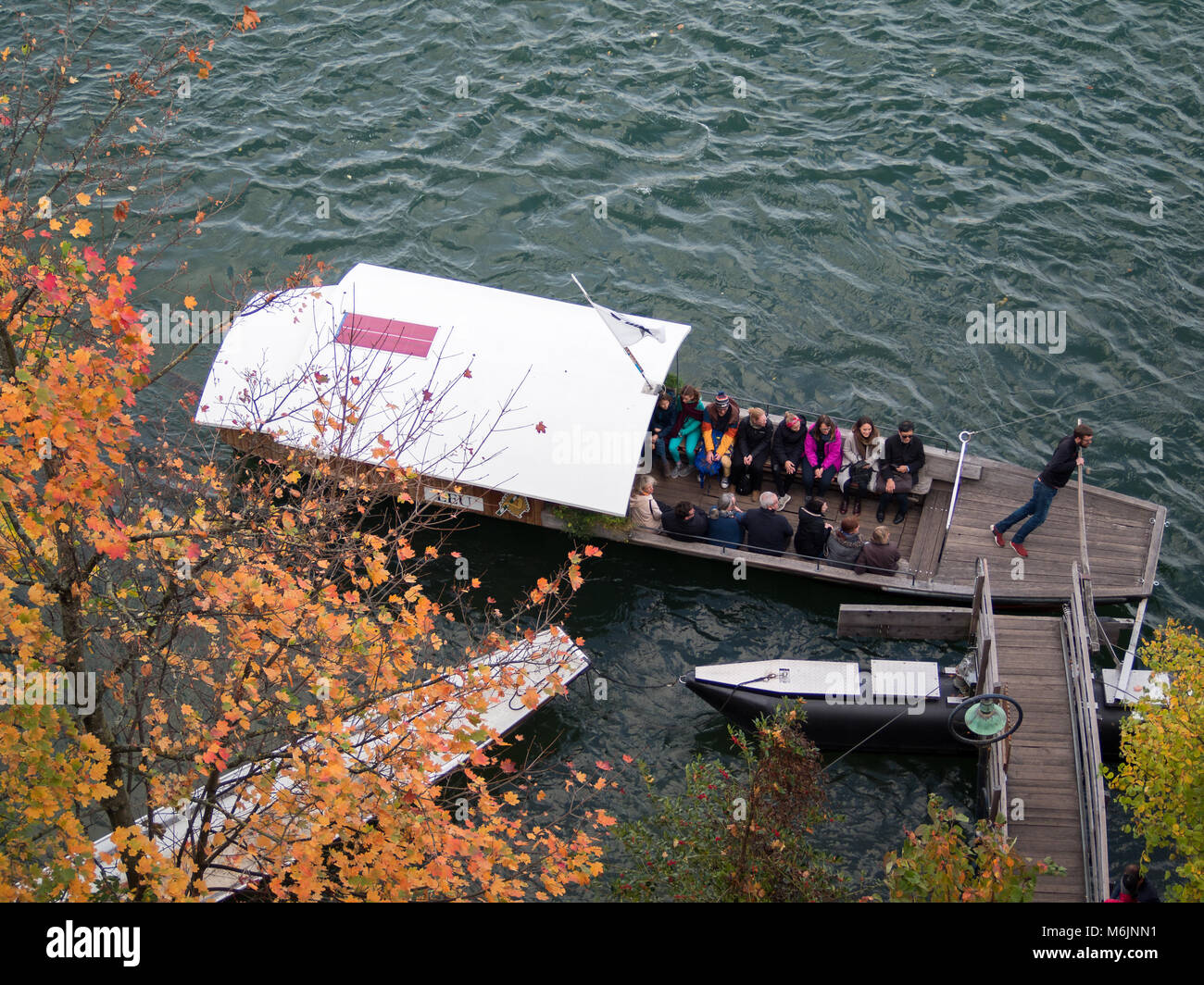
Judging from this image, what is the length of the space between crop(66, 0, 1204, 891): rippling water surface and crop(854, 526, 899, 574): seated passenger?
1241mm

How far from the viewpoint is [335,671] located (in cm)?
1310

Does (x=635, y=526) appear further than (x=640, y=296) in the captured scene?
No

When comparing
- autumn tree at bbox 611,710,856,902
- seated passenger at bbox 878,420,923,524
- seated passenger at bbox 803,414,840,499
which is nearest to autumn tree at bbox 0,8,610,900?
autumn tree at bbox 611,710,856,902

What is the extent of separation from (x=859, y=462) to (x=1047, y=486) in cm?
321

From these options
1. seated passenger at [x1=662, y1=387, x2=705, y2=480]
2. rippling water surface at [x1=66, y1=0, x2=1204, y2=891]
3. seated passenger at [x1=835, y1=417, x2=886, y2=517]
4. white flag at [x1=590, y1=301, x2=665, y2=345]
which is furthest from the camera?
rippling water surface at [x1=66, y1=0, x2=1204, y2=891]

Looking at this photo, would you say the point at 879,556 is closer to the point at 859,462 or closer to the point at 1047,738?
the point at 859,462

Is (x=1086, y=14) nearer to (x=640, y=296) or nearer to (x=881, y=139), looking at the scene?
(x=881, y=139)

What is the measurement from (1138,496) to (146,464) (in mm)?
18247

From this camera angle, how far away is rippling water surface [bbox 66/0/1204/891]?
21984mm

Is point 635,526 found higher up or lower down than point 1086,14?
lower down

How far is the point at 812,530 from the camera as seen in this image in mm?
19094

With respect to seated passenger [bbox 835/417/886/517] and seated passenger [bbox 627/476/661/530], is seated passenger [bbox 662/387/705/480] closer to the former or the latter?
seated passenger [bbox 627/476/661/530]

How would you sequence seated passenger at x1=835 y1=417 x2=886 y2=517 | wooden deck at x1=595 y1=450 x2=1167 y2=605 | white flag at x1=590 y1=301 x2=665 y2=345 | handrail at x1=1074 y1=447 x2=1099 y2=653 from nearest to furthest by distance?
handrail at x1=1074 y1=447 x2=1099 y2=653, wooden deck at x1=595 y1=450 x2=1167 y2=605, white flag at x1=590 y1=301 x2=665 y2=345, seated passenger at x1=835 y1=417 x2=886 y2=517
